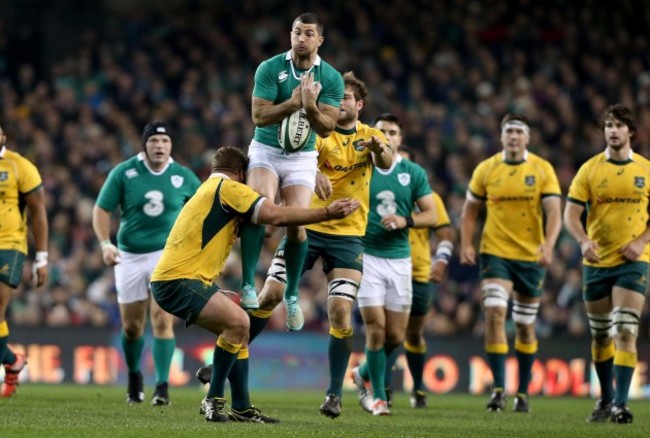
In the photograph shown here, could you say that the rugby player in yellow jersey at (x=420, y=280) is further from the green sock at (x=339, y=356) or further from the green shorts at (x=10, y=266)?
the green shorts at (x=10, y=266)

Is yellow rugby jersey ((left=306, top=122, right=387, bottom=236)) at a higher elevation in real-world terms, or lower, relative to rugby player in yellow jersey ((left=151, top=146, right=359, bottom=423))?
higher

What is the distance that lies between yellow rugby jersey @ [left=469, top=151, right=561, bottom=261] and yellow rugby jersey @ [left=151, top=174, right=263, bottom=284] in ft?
16.7

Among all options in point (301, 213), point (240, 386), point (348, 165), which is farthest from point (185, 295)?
point (348, 165)

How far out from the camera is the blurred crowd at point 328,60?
21.2m

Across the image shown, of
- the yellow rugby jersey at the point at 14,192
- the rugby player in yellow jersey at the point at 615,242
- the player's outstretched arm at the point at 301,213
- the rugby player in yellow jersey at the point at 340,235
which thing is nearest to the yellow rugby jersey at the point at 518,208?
the rugby player in yellow jersey at the point at 615,242

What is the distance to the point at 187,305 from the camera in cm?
960

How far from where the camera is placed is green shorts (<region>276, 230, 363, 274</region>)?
11.4 m

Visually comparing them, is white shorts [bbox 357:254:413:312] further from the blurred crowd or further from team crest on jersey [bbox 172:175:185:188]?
the blurred crowd

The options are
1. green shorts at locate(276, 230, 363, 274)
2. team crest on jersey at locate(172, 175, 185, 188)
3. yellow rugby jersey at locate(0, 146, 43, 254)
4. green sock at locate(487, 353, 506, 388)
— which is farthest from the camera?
green sock at locate(487, 353, 506, 388)

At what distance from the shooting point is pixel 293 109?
33.4ft

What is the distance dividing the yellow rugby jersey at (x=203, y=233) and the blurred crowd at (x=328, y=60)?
10418 millimetres

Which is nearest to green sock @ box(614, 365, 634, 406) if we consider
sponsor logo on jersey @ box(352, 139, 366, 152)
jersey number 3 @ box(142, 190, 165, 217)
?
sponsor logo on jersey @ box(352, 139, 366, 152)

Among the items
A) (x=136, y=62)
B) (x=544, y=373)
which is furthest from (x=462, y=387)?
(x=136, y=62)

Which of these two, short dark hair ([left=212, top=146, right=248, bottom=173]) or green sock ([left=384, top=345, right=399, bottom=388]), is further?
green sock ([left=384, top=345, right=399, bottom=388])
